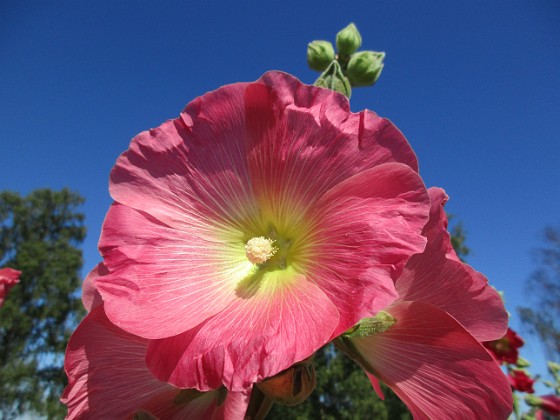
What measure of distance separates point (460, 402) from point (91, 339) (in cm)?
53

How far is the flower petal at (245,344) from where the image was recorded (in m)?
0.57

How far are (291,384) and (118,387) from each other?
0.89ft

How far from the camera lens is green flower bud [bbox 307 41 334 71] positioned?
136 cm

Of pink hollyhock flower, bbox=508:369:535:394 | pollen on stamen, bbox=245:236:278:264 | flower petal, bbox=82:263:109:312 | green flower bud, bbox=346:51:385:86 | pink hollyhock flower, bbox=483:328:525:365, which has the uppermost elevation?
green flower bud, bbox=346:51:385:86

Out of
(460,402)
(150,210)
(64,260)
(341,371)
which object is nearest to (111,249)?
(150,210)

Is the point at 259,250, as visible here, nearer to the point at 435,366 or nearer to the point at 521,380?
the point at 435,366

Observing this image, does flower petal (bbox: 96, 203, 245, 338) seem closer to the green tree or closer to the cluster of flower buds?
the cluster of flower buds

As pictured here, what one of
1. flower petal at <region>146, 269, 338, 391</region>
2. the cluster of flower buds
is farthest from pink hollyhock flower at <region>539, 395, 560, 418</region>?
flower petal at <region>146, 269, 338, 391</region>

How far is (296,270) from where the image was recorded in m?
0.80

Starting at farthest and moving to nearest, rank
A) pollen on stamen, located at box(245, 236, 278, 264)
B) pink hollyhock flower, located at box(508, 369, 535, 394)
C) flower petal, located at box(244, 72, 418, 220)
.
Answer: pink hollyhock flower, located at box(508, 369, 535, 394), pollen on stamen, located at box(245, 236, 278, 264), flower petal, located at box(244, 72, 418, 220)

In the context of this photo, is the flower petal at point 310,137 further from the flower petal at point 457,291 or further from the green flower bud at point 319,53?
the green flower bud at point 319,53

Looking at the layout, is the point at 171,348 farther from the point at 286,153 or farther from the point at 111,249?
the point at 286,153

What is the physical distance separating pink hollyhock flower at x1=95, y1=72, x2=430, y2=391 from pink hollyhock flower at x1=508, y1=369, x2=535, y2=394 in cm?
228

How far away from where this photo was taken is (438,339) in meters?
0.65
